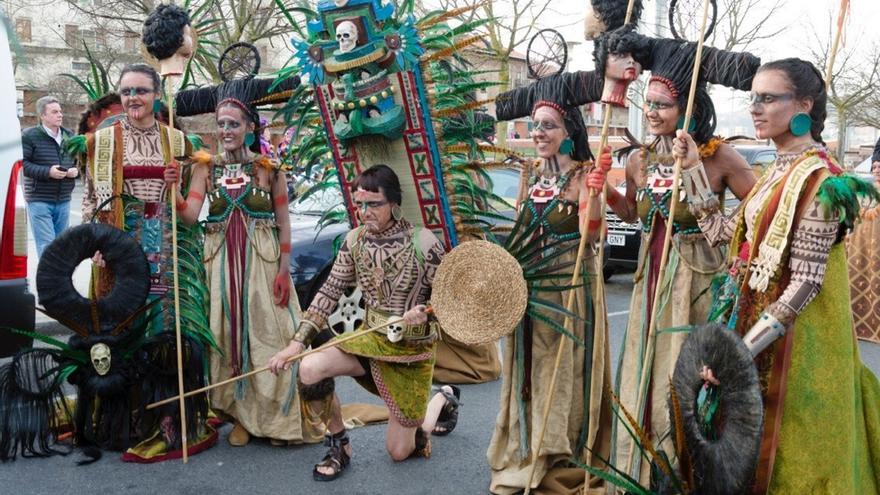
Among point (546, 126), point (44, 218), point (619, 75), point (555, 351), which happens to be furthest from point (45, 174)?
point (619, 75)

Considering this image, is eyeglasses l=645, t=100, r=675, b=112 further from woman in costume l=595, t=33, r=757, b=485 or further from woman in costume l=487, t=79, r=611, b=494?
woman in costume l=487, t=79, r=611, b=494

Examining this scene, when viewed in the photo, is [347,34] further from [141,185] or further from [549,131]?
[141,185]

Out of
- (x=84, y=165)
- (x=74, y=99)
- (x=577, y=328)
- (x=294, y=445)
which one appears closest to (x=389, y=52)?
(x=577, y=328)

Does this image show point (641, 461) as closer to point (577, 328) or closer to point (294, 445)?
point (577, 328)

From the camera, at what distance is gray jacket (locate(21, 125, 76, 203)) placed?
8164 mm

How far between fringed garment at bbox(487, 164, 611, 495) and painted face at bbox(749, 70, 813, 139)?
120cm

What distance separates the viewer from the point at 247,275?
4.76 metres

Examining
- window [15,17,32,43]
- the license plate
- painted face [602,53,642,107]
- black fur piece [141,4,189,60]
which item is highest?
window [15,17,32,43]

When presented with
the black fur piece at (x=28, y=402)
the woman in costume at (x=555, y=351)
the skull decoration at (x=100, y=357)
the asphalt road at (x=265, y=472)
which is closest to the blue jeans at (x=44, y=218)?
the black fur piece at (x=28, y=402)

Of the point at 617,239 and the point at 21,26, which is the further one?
the point at 21,26

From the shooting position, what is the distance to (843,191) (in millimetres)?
2602

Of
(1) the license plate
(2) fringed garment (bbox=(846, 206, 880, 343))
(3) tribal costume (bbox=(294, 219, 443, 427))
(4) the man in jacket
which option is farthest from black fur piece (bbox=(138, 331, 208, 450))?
(1) the license plate

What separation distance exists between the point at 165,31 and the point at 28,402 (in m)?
2.00

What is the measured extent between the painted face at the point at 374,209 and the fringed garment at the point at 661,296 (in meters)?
1.13
